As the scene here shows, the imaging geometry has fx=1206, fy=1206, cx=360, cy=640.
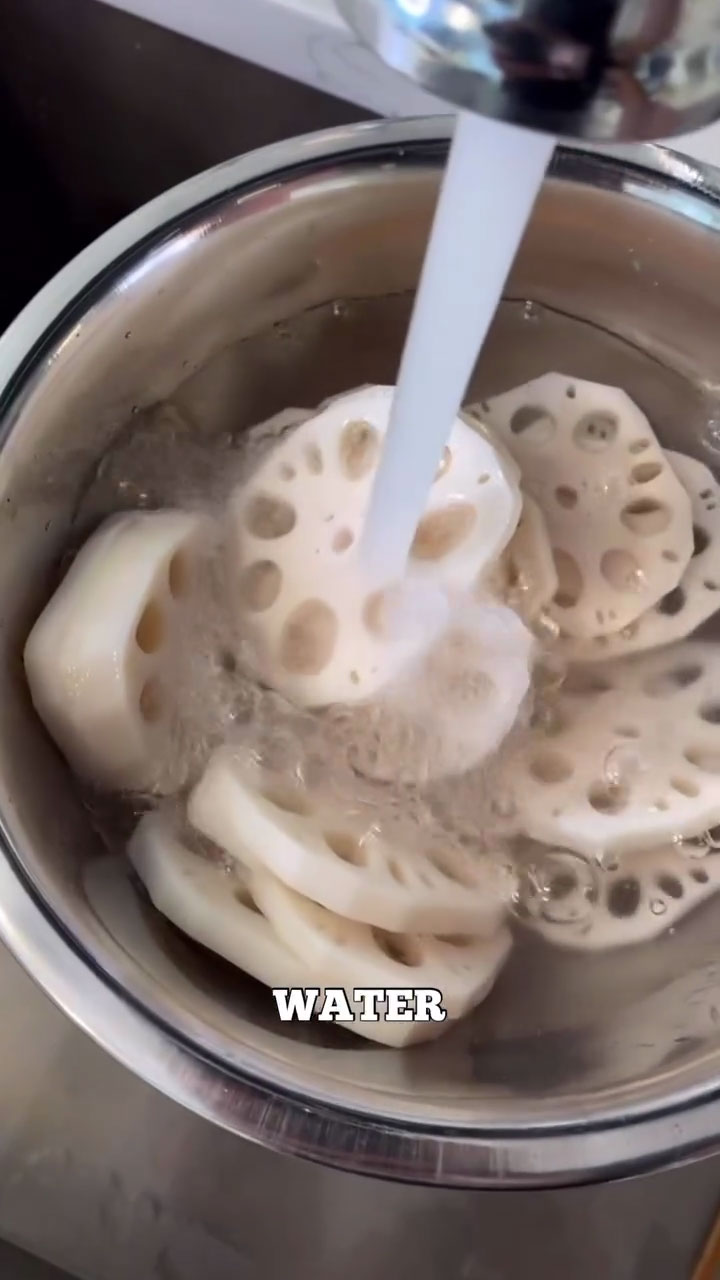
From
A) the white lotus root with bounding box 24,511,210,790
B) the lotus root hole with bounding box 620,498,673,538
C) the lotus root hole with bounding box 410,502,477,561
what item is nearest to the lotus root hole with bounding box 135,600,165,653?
the white lotus root with bounding box 24,511,210,790

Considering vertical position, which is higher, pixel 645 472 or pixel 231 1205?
pixel 645 472

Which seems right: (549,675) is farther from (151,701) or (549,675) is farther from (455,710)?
(151,701)

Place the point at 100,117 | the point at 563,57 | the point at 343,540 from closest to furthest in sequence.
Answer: the point at 563,57 → the point at 343,540 → the point at 100,117

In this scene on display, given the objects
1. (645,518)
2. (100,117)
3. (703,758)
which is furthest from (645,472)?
(100,117)

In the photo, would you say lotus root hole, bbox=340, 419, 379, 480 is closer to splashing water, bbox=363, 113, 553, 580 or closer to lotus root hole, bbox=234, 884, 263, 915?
splashing water, bbox=363, 113, 553, 580

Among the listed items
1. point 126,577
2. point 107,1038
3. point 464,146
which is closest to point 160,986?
point 107,1038

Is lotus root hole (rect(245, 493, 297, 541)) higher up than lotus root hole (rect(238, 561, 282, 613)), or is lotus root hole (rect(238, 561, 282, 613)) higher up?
lotus root hole (rect(245, 493, 297, 541))
